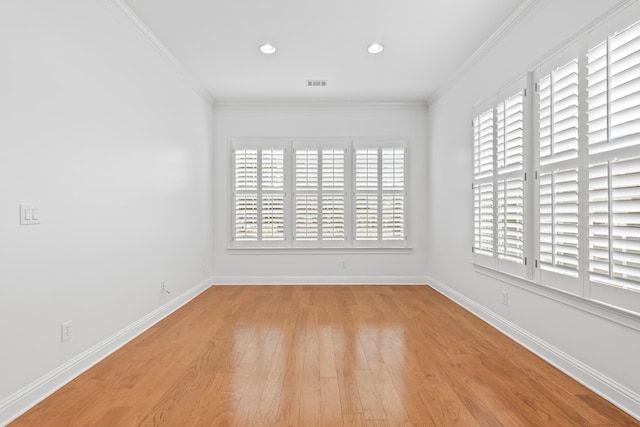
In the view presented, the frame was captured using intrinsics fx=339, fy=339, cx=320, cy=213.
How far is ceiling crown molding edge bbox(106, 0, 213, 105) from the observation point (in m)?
2.76

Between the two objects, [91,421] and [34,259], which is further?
[34,259]

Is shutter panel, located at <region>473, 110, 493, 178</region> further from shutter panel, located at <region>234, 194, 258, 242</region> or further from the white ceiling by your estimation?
shutter panel, located at <region>234, 194, 258, 242</region>

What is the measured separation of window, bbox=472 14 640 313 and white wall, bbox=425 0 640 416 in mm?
162

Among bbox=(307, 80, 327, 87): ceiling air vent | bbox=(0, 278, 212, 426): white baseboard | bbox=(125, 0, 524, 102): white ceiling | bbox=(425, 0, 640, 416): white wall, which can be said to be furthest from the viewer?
bbox=(307, 80, 327, 87): ceiling air vent

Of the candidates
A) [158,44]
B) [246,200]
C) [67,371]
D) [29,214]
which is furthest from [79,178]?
[246,200]

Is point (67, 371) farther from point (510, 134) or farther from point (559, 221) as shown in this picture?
point (510, 134)

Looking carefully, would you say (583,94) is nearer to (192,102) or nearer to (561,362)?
(561,362)

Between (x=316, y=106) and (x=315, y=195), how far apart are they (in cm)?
134

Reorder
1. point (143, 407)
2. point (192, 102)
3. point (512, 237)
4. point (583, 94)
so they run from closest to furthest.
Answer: point (143, 407) → point (583, 94) → point (512, 237) → point (192, 102)

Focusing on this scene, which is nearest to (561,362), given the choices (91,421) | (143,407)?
(143,407)

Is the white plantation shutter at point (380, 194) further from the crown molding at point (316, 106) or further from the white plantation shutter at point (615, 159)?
the white plantation shutter at point (615, 159)

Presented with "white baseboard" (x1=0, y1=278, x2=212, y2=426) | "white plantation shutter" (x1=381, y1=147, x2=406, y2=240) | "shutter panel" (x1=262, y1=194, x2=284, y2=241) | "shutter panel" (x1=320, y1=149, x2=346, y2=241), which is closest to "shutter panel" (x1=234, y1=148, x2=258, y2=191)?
"shutter panel" (x1=262, y1=194, x2=284, y2=241)

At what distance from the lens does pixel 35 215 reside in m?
1.94

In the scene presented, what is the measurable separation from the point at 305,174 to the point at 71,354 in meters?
3.57
